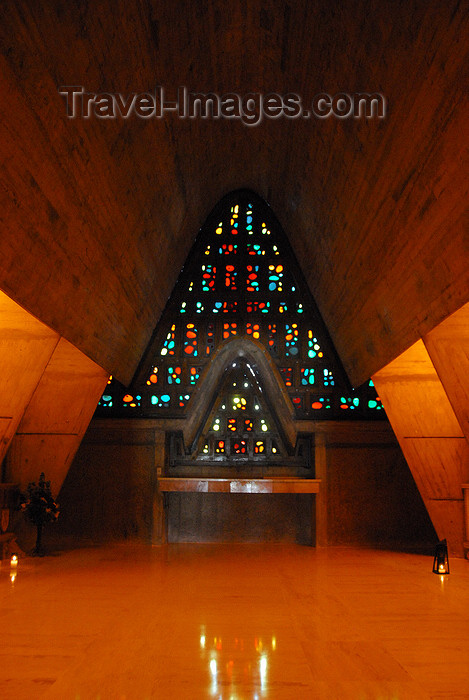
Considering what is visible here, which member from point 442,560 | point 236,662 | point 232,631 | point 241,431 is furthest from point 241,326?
point 236,662

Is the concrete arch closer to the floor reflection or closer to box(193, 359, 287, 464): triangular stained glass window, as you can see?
box(193, 359, 287, 464): triangular stained glass window

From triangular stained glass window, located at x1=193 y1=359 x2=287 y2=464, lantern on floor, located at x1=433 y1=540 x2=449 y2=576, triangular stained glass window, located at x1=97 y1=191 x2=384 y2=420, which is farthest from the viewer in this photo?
triangular stained glass window, located at x1=193 y1=359 x2=287 y2=464

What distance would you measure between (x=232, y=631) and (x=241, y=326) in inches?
225

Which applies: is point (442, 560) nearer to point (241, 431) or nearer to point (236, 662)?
point (236, 662)

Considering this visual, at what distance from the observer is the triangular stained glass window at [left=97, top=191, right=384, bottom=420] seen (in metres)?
9.01

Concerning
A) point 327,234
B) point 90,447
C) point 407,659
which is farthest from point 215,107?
point 407,659

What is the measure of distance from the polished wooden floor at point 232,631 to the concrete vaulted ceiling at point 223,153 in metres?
2.37

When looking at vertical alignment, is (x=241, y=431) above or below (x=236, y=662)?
above

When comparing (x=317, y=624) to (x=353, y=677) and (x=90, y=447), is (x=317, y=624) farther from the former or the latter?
(x=90, y=447)

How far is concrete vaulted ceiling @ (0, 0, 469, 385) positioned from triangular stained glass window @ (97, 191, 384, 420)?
65cm

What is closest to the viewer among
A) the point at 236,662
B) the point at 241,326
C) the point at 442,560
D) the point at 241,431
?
the point at 236,662

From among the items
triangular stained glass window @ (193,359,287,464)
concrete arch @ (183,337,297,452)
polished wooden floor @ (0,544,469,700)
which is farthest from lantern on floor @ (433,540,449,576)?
triangular stained glass window @ (193,359,287,464)

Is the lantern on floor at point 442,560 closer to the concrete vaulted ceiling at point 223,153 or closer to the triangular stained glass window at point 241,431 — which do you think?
the concrete vaulted ceiling at point 223,153

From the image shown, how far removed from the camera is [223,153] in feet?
28.7
